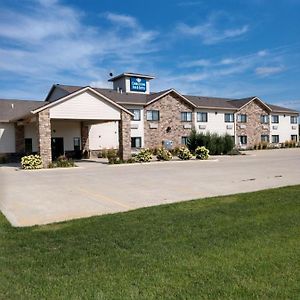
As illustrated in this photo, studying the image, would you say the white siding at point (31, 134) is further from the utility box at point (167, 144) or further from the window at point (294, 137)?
the window at point (294, 137)

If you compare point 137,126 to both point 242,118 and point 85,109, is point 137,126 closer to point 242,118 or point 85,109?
point 85,109

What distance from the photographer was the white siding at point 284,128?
1939 inches

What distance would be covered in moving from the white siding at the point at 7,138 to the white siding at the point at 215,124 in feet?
66.4

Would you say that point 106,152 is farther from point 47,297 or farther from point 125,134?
point 47,297

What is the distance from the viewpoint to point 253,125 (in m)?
46.8

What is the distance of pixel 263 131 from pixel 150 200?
40946 millimetres

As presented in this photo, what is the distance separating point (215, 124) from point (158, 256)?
38.9 metres

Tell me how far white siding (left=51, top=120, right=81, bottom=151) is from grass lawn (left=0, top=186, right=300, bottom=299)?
24.2 m

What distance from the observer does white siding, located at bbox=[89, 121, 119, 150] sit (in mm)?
33275

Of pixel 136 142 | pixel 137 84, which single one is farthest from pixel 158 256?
pixel 137 84

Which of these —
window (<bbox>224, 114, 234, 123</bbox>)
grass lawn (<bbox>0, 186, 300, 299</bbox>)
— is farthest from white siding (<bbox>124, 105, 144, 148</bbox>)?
grass lawn (<bbox>0, 186, 300, 299</bbox>)

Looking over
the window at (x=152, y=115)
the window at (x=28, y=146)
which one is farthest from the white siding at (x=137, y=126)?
the window at (x=28, y=146)

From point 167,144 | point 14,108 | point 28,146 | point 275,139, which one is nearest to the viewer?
point 28,146

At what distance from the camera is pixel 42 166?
22.4 metres
